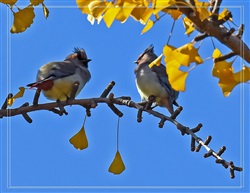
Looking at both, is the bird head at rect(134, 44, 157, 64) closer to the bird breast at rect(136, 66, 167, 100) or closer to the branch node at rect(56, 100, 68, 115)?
the bird breast at rect(136, 66, 167, 100)

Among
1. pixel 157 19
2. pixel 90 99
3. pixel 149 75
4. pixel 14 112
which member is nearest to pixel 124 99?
pixel 90 99

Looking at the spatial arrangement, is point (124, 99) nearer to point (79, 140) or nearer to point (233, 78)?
point (79, 140)

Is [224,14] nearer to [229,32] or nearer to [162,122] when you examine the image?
[229,32]

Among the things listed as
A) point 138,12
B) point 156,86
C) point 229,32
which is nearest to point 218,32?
point 229,32

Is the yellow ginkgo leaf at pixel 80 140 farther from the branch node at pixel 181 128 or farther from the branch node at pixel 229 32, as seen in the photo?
the branch node at pixel 229 32

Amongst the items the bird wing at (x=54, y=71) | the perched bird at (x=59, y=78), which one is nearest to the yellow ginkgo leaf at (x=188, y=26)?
the perched bird at (x=59, y=78)

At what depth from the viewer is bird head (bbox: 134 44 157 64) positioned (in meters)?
6.18

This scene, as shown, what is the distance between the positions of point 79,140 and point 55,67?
1.81 metres

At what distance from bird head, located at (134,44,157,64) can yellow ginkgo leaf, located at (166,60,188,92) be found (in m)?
4.11

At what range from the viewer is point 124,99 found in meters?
2.80

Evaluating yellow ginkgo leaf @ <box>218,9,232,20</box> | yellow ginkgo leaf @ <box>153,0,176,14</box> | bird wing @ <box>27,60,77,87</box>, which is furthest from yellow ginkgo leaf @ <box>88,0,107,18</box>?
bird wing @ <box>27,60,77,87</box>

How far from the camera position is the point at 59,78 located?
457 centimetres

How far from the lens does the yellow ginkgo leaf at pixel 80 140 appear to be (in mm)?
2957

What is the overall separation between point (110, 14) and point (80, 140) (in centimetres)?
121
